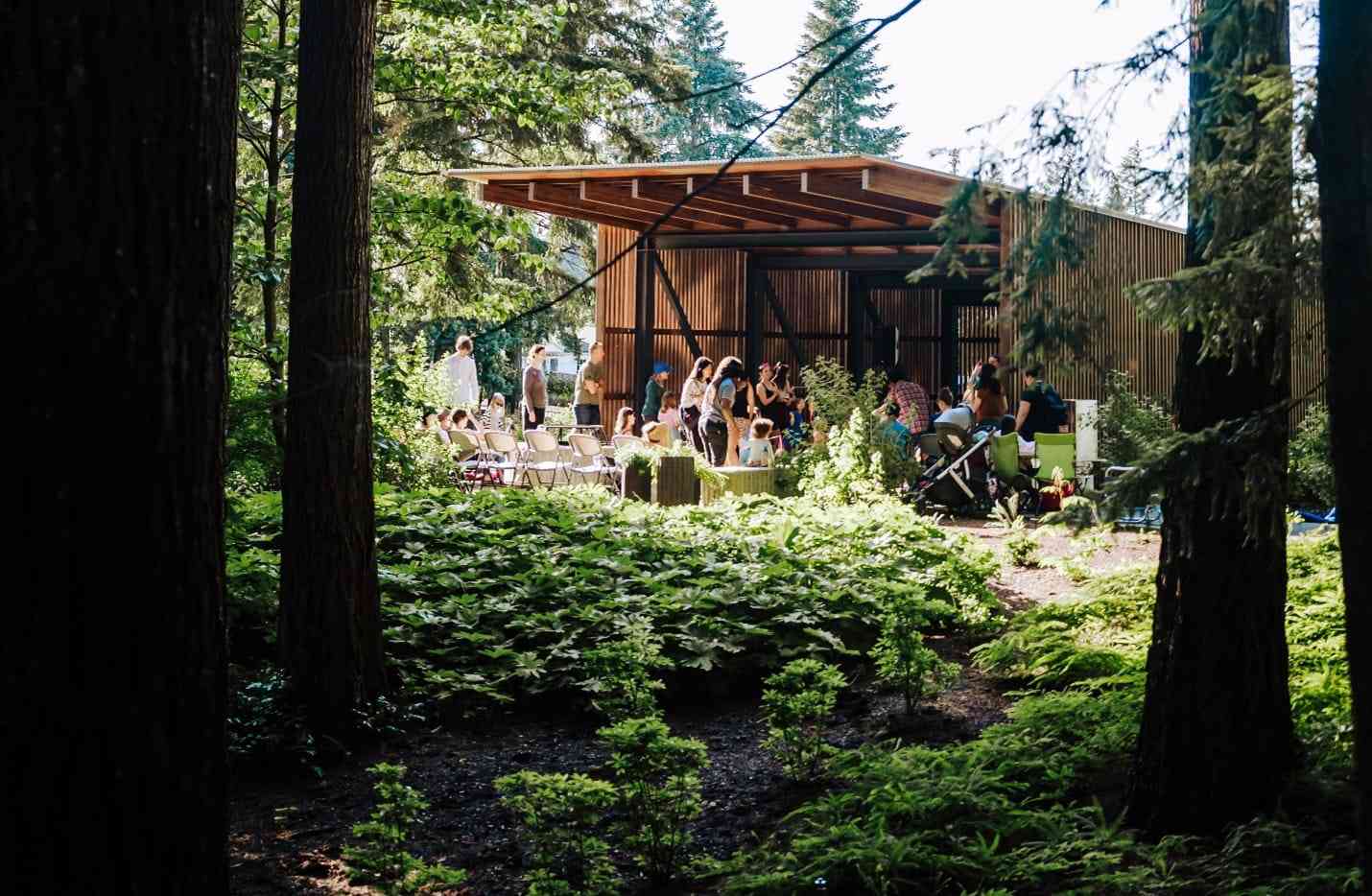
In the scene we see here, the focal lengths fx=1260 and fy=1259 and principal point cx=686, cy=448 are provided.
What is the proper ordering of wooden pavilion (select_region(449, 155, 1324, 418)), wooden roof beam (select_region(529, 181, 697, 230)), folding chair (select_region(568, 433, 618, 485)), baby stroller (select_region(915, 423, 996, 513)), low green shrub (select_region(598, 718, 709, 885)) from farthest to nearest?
wooden roof beam (select_region(529, 181, 697, 230)) < wooden pavilion (select_region(449, 155, 1324, 418)) < folding chair (select_region(568, 433, 618, 485)) < baby stroller (select_region(915, 423, 996, 513)) < low green shrub (select_region(598, 718, 709, 885))

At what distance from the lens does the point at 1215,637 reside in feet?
13.6

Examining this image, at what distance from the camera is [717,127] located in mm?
56281

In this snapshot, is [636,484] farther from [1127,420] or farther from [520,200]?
[520,200]

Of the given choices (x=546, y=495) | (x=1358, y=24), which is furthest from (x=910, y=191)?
(x=1358, y=24)

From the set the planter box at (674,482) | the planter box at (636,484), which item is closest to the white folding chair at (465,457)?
the planter box at (636,484)

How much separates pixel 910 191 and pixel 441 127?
36.4ft

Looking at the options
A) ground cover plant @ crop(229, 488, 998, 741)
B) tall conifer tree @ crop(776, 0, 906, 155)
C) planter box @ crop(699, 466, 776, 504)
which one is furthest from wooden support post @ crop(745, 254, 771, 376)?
tall conifer tree @ crop(776, 0, 906, 155)

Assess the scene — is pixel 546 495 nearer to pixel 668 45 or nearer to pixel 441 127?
pixel 441 127

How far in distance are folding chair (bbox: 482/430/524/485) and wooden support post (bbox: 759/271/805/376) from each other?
23.6ft

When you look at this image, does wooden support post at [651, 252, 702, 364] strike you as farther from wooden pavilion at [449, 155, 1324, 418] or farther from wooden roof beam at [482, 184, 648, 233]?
wooden roof beam at [482, 184, 648, 233]

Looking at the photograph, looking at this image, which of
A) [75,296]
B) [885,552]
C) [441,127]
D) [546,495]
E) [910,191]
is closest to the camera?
[75,296]

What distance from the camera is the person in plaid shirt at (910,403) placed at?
14500 mm

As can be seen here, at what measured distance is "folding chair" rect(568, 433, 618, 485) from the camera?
14266mm

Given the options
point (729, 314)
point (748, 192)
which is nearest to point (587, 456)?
point (748, 192)
